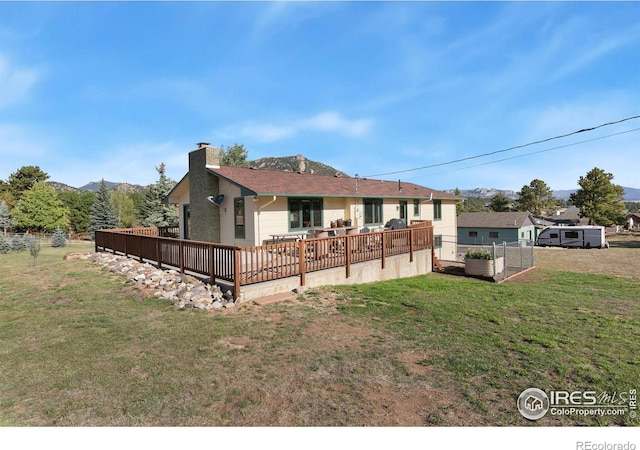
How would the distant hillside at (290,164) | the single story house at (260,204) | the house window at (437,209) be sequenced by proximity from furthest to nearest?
the distant hillside at (290,164) → the house window at (437,209) → the single story house at (260,204)

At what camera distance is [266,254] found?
25.3 feet

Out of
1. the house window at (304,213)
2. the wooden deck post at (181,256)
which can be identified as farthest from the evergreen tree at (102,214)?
the wooden deck post at (181,256)

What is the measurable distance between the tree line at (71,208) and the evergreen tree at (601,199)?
185 ft

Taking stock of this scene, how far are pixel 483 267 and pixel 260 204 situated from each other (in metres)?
9.55

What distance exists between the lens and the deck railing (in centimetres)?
727

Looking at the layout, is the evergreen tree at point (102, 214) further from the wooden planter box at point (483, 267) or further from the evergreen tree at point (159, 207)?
the wooden planter box at point (483, 267)

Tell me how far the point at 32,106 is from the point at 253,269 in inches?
616

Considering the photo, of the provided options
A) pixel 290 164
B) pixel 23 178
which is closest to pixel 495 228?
pixel 290 164

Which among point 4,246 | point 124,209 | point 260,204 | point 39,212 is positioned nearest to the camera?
point 260,204

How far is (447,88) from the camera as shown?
15.8 metres

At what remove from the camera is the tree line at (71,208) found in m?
30.9

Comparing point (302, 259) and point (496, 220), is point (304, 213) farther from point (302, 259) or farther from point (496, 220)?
point (496, 220)
